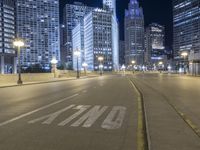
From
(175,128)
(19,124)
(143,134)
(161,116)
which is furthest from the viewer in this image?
(161,116)

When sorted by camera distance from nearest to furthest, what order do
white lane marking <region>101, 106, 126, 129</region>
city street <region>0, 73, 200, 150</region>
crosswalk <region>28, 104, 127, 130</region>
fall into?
city street <region>0, 73, 200, 150</region>
white lane marking <region>101, 106, 126, 129</region>
crosswalk <region>28, 104, 127, 130</region>

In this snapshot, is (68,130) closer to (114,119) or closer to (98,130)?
(98,130)

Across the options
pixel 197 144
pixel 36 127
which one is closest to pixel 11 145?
pixel 36 127

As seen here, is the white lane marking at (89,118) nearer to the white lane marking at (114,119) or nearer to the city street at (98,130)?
the city street at (98,130)

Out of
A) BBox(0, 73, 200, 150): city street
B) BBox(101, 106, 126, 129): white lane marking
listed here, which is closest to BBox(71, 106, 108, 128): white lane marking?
BBox(0, 73, 200, 150): city street

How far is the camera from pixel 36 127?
1009 centimetres

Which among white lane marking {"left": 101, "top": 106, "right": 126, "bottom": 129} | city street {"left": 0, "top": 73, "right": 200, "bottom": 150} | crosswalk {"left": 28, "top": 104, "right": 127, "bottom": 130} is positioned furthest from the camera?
crosswalk {"left": 28, "top": 104, "right": 127, "bottom": 130}

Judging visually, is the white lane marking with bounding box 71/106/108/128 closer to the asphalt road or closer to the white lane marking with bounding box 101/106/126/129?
the asphalt road

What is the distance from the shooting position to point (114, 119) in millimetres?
11680

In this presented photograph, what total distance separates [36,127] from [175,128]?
13.1 ft

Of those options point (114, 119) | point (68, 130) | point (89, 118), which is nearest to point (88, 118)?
point (89, 118)

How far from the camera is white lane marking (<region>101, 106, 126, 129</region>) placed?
10.3 m

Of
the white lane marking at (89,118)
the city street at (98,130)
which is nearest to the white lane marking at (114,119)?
the city street at (98,130)

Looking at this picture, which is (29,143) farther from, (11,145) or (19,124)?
(19,124)
